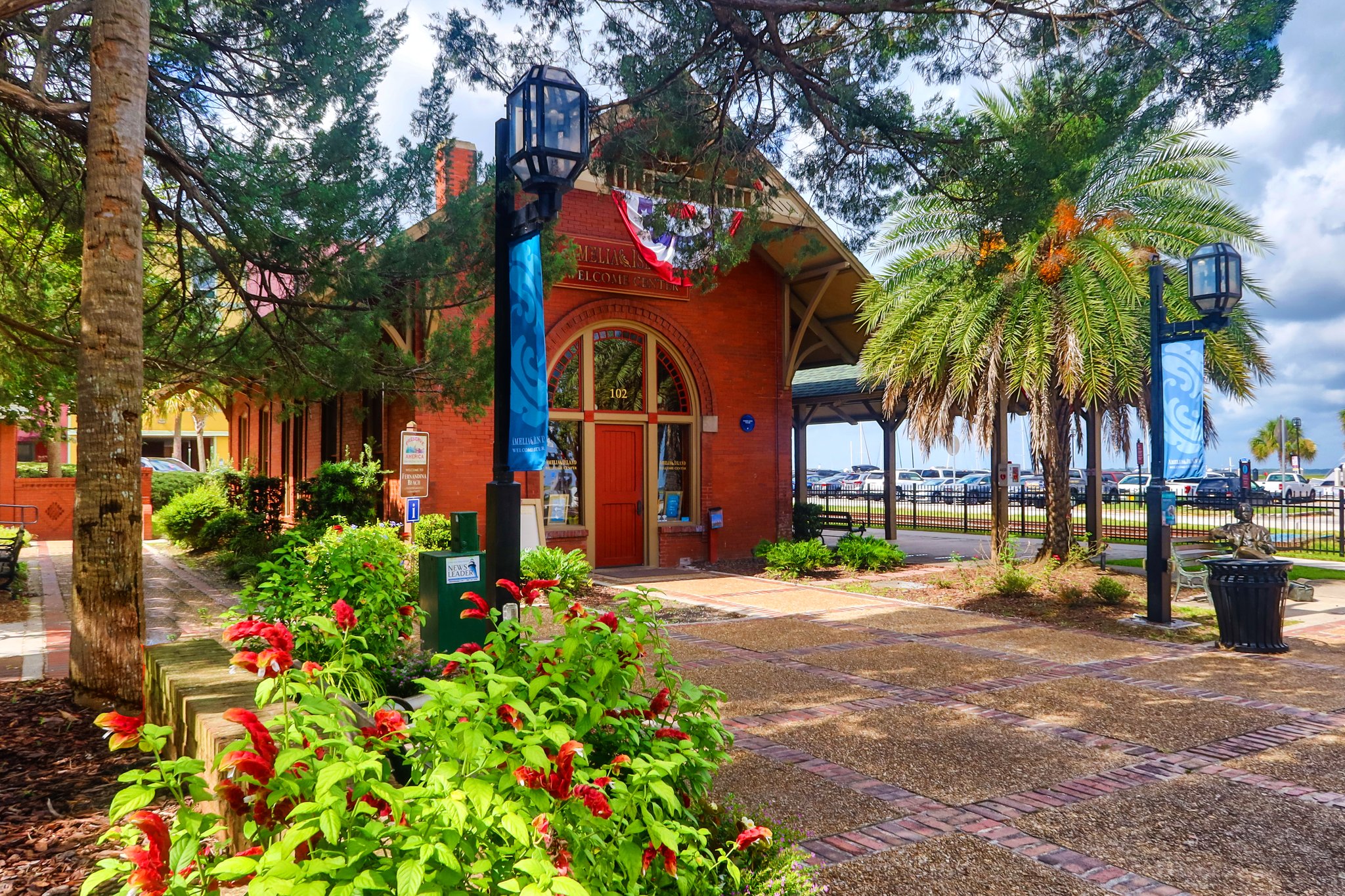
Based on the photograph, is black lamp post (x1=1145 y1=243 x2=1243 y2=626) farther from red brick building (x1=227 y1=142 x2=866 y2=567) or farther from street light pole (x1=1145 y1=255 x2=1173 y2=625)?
red brick building (x1=227 y1=142 x2=866 y2=567)

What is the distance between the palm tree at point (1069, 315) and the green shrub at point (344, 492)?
8.40 meters

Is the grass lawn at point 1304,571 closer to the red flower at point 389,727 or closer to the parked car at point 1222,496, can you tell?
the parked car at point 1222,496

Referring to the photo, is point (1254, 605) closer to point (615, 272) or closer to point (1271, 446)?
point (615, 272)

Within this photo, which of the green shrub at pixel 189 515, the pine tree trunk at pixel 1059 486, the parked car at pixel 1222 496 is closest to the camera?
the pine tree trunk at pixel 1059 486

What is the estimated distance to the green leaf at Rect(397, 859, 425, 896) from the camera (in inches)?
60.4

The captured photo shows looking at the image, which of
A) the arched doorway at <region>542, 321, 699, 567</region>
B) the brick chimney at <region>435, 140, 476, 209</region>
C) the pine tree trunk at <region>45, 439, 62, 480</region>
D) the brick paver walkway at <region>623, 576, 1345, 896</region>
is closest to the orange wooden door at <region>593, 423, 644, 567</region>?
the arched doorway at <region>542, 321, 699, 567</region>

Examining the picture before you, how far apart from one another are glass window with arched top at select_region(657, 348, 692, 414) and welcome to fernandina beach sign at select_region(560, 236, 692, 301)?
3.80ft

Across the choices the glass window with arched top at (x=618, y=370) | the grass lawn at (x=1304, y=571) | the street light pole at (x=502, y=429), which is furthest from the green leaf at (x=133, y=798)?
the grass lawn at (x=1304, y=571)

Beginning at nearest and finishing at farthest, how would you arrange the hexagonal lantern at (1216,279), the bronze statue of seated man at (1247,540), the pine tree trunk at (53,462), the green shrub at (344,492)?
1. the hexagonal lantern at (1216,279)
2. the bronze statue of seated man at (1247,540)
3. the green shrub at (344,492)
4. the pine tree trunk at (53,462)

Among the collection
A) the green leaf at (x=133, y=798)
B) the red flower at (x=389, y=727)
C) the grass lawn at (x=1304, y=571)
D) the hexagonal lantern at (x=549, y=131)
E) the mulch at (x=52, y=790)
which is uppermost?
the hexagonal lantern at (x=549, y=131)

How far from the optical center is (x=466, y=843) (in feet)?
5.87

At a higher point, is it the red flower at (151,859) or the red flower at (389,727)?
the red flower at (389,727)

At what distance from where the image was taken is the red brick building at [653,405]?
14000mm

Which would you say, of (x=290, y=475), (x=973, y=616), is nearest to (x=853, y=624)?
(x=973, y=616)
